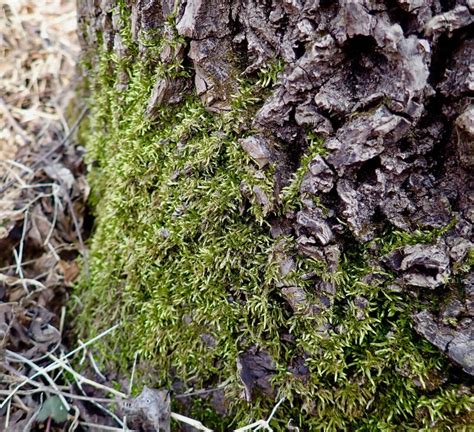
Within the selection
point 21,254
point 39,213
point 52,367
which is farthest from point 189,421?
point 39,213

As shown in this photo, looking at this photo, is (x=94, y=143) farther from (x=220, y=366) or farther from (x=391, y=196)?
(x=391, y=196)

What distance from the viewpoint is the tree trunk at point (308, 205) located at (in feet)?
3.50

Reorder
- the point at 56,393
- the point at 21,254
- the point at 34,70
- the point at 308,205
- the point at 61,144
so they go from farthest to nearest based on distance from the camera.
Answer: the point at 34,70 < the point at 61,144 < the point at 21,254 < the point at 56,393 < the point at 308,205

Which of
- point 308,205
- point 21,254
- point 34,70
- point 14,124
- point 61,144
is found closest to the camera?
point 308,205

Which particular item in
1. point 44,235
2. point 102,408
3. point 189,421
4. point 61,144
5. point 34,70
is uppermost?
point 34,70

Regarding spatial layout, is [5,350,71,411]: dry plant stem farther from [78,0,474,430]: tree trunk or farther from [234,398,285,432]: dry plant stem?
[234,398,285,432]: dry plant stem

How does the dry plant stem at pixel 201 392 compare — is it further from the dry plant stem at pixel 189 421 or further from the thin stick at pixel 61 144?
the thin stick at pixel 61 144

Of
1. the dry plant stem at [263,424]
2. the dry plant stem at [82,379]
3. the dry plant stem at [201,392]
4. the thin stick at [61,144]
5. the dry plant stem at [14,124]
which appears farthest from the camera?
the dry plant stem at [14,124]

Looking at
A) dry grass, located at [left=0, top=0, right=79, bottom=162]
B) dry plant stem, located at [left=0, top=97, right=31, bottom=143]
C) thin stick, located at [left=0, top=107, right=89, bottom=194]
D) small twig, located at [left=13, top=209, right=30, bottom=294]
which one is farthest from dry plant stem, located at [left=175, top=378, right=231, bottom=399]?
dry plant stem, located at [left=0, top=97, right=31, bottom=143]

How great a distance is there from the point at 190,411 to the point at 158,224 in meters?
0.62

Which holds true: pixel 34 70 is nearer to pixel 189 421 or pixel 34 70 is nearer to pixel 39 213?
pixel 39 213

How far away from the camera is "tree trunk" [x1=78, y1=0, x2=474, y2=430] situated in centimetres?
107

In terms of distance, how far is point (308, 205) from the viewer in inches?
46.8

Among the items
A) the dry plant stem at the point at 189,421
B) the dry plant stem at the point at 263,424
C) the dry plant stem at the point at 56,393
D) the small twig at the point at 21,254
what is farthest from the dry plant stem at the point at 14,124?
the dry plant stem at the point at 263,424
